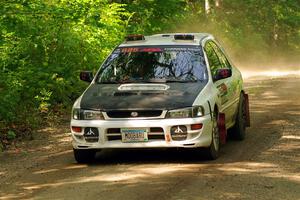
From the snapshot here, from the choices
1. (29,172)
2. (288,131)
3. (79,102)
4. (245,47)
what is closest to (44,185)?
(29,172)

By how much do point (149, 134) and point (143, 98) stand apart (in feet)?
1.85

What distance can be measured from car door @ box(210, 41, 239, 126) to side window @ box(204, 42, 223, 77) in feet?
0.77

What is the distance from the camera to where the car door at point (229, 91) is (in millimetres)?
10383

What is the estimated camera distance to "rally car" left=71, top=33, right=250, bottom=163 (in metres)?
8.65

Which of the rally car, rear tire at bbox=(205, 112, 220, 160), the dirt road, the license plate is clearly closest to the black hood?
the rally car

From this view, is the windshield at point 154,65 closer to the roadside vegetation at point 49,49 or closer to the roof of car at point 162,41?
the roof of car at point 162,41

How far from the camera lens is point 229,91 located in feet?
34.6

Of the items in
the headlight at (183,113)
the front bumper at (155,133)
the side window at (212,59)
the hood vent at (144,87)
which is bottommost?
the front bumper at (155,133)

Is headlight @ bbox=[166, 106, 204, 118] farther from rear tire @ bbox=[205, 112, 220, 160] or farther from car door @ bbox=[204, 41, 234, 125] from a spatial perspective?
car door @ bbox=[204, 41, 234, 125]

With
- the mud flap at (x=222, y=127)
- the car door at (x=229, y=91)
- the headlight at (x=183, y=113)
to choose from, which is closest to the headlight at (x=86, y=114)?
the headlight at (x=183, y=113)

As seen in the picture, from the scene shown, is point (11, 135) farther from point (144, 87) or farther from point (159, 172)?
point (159, 172)

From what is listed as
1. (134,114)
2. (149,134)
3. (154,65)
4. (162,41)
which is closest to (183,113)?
(149,134)

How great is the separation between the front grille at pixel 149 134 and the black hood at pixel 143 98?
29 cm

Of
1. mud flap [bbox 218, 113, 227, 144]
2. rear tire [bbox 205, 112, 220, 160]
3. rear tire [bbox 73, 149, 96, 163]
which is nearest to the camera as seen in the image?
rear tire [bbox 205, 112, 220, 160]
